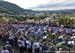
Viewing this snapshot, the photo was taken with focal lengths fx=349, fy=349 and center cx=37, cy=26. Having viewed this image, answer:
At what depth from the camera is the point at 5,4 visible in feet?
582

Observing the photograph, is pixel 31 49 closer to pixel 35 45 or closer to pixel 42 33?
pixel 35 45

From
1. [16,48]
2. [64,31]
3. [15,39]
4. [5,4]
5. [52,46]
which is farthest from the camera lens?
[5,4]

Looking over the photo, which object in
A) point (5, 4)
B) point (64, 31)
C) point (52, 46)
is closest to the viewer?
point (52, 46)

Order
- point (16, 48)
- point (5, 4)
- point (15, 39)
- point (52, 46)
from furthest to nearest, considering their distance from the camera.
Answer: point (5, 4)
point (15, 39)
point (16, 48)
point (52, 46)

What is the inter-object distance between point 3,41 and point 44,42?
274cm

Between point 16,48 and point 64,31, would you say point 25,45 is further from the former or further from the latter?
point 64,31

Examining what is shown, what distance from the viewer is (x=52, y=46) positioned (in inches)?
621

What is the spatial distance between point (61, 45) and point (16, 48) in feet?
7.69

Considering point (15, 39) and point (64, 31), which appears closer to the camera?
point (15, 39)

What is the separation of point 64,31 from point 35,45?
435cm

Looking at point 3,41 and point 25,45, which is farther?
point 3,41

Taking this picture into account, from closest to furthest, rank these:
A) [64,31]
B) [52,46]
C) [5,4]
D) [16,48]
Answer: [52,46] → [16,48] → [64,31] → [5,4]

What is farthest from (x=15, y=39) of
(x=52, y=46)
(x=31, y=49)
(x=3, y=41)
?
(x=52, y=46)

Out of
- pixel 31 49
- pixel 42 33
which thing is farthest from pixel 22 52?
pixel 42 33
